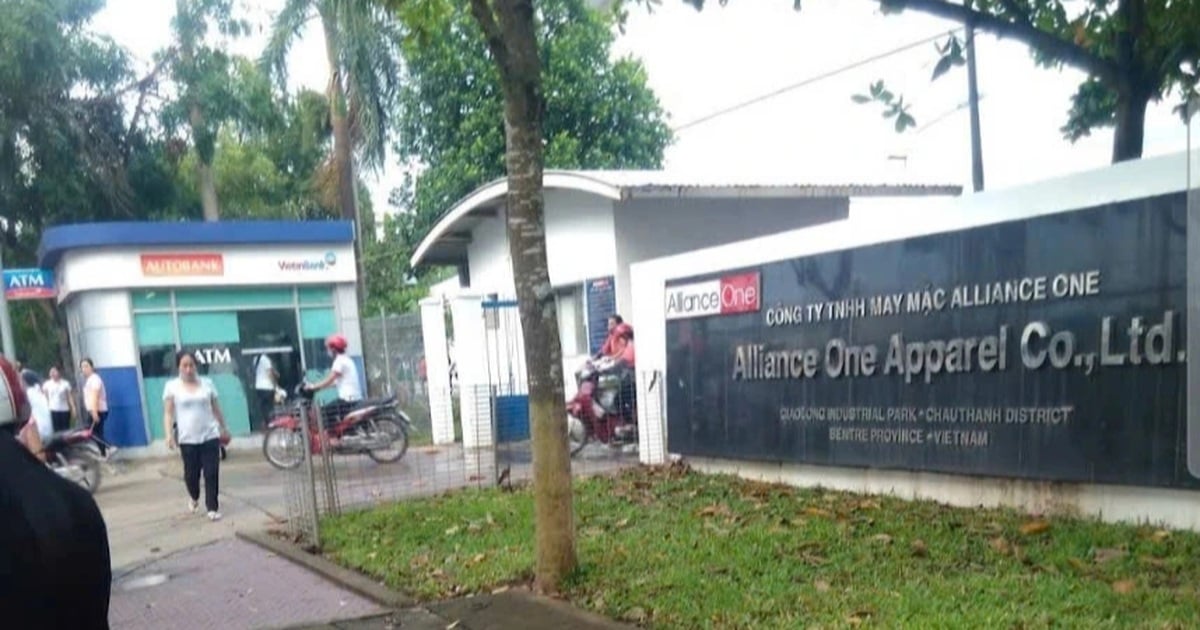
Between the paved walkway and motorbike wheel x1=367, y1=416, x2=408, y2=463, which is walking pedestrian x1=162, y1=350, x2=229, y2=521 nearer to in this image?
the paved walkway

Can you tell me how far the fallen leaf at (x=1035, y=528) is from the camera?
6.59 meters

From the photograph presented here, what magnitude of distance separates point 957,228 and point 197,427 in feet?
23.2

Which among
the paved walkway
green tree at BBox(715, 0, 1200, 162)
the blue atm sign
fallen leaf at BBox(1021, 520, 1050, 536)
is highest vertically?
green tree at BBox(715, 0, 1200, 162)

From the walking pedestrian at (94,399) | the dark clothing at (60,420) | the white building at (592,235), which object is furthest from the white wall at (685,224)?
the dark clothing at (60,420)

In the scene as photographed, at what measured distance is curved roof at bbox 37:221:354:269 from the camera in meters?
17.6

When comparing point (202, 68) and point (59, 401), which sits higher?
point (202, 68)

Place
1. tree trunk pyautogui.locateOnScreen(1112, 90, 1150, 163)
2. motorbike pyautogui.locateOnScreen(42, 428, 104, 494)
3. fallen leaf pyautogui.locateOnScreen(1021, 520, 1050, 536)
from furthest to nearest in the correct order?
motorbike pyautogui.locateOnScreen(42, 428, 104, 494) → tree trunk pyautogui.locateOnScreen(1112, 90, 1150, 163) → fallen leaf pyautogui.locateOnScreen(1021, 520, 1050, 536)

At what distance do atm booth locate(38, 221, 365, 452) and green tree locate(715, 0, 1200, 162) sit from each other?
13426mm

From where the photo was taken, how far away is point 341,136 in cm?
2042

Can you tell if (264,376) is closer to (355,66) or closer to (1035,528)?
(355,66)

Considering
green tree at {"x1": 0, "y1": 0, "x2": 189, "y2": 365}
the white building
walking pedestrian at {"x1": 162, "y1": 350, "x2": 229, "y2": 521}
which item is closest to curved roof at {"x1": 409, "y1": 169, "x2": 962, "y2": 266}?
the white building

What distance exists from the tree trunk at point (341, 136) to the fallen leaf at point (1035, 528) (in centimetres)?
1486

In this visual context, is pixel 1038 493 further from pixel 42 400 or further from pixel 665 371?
pixel 42 400

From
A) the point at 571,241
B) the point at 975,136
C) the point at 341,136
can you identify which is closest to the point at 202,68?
the point at 341,136
